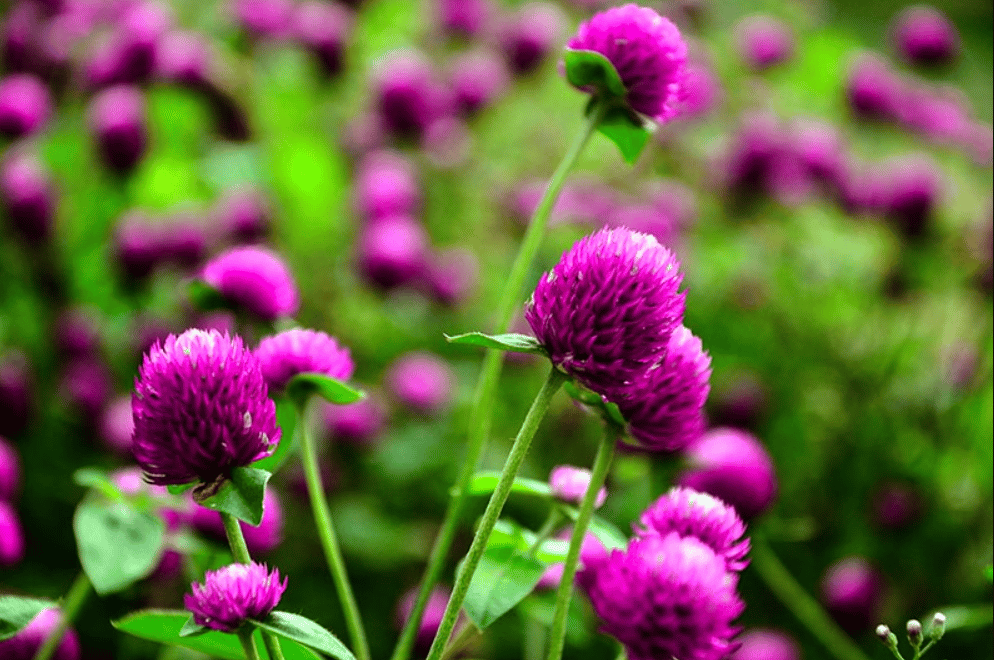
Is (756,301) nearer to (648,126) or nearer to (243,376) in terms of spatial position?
(648,126)

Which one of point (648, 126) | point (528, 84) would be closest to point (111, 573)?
point (648, 126)

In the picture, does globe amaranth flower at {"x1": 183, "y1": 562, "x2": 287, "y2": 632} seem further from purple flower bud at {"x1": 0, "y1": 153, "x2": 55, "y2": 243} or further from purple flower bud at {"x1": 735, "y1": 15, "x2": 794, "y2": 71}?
purple flower bud at {"x1": 735, "y1": 15, "x2": 794, "y2": 71}

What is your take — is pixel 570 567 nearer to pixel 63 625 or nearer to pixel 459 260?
pixel 63 625

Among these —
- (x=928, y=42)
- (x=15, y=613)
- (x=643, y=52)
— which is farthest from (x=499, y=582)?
(x=928, y=42)

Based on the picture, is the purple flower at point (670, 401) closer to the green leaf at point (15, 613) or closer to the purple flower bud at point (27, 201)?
the green leaf at point (15, 613)

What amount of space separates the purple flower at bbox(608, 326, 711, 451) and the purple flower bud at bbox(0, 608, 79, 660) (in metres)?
0.44

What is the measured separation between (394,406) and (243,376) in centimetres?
112

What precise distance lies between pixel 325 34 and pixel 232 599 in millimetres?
1636

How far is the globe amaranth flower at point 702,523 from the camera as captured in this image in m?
0.61

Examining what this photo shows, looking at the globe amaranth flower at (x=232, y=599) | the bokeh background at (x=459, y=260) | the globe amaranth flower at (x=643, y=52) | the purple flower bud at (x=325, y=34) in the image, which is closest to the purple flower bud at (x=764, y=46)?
the bokeh background at (x=459, y=260)

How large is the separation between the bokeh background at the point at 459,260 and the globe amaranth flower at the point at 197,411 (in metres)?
0.49

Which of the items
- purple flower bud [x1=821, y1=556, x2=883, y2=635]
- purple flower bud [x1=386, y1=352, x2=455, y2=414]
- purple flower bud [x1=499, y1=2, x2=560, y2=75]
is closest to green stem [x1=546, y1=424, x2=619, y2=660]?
purple flower bud [x1=821, y1=556, x2=883, y2=635]

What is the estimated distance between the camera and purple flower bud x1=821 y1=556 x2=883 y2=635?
1.20 metres

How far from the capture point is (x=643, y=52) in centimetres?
75
